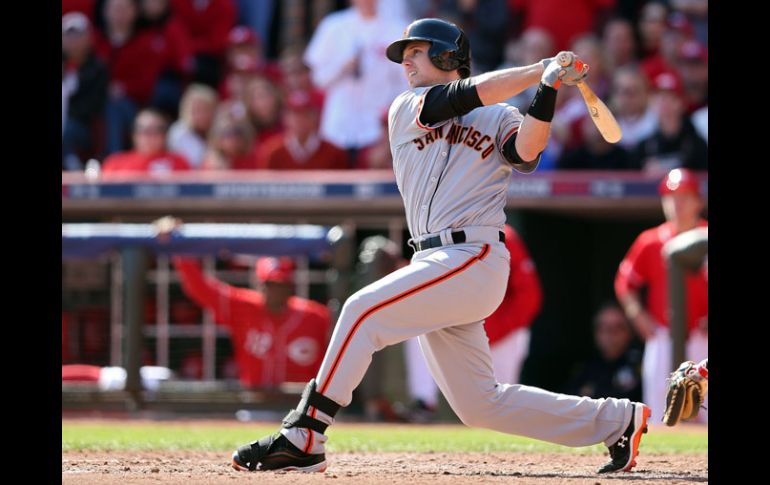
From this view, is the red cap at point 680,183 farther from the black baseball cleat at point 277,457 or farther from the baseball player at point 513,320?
the black baseball cleat at point 277,457

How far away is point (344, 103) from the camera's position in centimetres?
1042


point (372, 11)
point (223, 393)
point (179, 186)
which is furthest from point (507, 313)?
point (372, 11)

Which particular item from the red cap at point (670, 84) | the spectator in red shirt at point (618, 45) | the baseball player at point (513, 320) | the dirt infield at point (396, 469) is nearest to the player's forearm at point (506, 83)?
the dirt infield at point (396, 469)

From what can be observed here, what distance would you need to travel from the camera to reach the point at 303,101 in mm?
10008

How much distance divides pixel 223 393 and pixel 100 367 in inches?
38.2

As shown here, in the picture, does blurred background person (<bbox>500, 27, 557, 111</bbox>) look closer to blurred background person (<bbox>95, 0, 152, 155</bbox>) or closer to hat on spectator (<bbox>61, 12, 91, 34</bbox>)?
blurred background person (<bbox>95, 0, 152, 155</bbox>)

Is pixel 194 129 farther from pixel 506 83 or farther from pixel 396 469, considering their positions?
pixel 506 83

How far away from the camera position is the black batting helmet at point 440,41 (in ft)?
14.5

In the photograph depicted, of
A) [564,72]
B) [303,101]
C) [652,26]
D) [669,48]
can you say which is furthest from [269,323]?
[564,72]

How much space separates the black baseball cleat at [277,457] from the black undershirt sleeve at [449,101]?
1.13 meters

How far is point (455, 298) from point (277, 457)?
0.75 metres

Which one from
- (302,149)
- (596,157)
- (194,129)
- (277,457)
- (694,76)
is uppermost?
(694,76)
